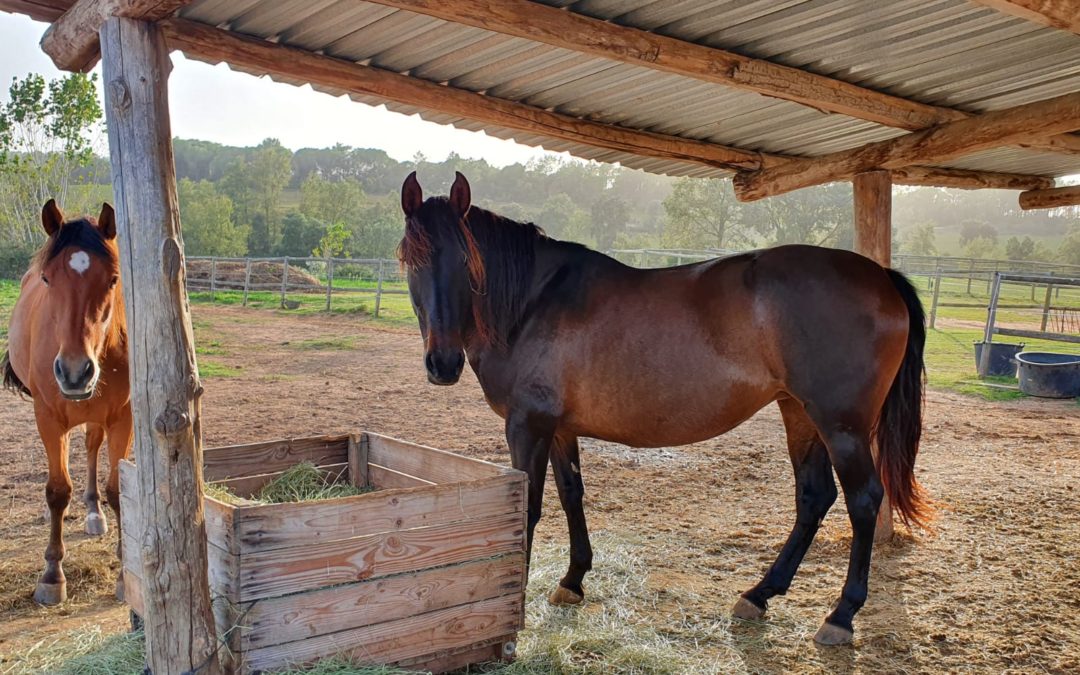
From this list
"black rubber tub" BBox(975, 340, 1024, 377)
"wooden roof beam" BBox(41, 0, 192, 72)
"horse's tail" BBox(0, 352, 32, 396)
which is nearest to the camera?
"wooden roof beam" BBox(41, 0, 192, 72)

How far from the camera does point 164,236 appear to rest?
8.33 ft

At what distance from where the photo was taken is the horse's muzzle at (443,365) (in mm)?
3436

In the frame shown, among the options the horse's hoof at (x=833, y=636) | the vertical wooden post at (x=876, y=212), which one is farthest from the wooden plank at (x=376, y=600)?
the vertical wooden post at (x=876, y=212)

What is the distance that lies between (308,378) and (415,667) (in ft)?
26.7

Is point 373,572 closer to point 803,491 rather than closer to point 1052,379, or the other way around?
point 803,491

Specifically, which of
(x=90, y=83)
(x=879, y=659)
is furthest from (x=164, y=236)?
(x=90, y=83)

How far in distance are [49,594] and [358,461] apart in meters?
1.63

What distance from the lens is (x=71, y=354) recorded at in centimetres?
333

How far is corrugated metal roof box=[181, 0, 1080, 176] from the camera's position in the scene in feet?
10.8

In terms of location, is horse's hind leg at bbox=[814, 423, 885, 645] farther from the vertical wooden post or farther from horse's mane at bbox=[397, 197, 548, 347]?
the vertical wooden post

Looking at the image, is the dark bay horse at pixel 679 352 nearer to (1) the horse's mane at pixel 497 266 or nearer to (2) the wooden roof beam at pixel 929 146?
(1) the horse's mane at pixel 497 266

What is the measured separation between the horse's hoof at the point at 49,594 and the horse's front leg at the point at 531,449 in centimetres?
235

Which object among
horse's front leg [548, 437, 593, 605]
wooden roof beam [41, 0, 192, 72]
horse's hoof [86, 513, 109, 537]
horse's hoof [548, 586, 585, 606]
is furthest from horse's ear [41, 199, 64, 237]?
horse's hoof [548, 586, 585, 606]

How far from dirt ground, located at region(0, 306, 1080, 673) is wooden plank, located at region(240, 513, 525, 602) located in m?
1.16
